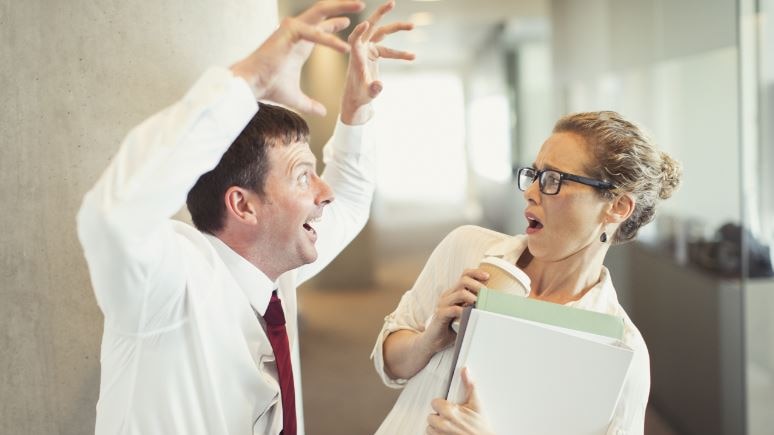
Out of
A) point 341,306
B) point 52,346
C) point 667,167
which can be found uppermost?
point 667,167

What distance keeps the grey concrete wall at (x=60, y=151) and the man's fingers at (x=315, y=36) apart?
816mm

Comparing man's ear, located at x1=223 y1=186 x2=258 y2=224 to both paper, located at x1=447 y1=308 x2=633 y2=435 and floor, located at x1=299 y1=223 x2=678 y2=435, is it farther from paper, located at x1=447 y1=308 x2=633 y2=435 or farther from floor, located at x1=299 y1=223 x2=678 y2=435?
floor, located at x1=299 y1=223 x2=678 y2=435

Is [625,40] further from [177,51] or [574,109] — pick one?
[177,51]

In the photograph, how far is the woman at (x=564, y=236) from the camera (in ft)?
4.98

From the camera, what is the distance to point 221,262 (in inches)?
58.8

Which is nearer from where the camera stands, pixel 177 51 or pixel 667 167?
pixel 667 167

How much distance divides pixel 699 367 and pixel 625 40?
5.75 ft

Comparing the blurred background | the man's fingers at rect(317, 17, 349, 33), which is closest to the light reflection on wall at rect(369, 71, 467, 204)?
the blurred background

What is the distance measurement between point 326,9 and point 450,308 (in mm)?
637

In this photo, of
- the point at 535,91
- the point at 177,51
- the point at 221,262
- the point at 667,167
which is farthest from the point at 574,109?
the point at 221,262

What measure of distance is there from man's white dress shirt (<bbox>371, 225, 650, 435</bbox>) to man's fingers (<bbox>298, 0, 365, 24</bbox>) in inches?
25.4

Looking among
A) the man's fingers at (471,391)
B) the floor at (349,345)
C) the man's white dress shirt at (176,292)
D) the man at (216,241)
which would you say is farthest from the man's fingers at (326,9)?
the floor at (349,345)

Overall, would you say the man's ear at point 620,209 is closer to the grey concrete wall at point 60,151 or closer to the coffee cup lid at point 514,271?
the coffee cup lid at point 514,271

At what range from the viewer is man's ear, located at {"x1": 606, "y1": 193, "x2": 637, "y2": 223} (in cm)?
156
